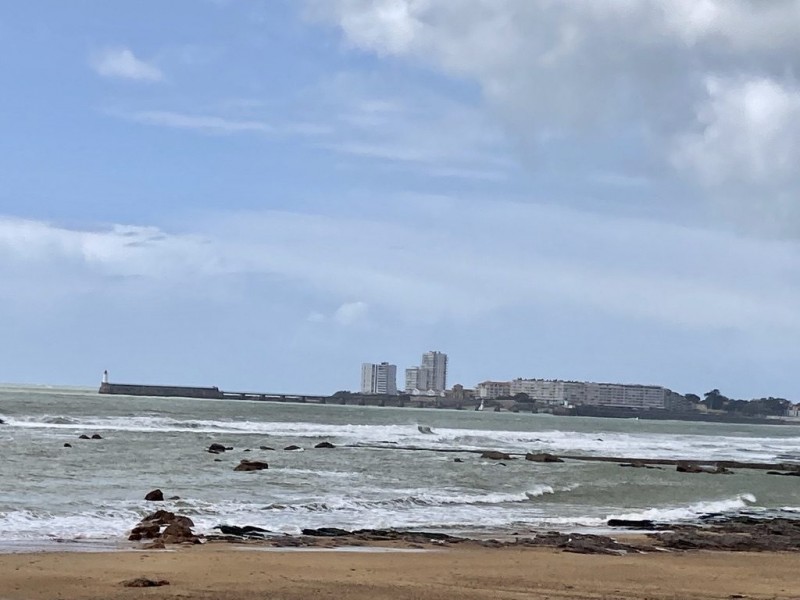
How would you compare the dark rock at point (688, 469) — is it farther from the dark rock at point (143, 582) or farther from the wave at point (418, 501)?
the dark rock at point (143, 582)

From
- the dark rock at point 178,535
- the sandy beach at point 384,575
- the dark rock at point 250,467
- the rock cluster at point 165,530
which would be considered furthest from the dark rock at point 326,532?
the dark rock at point 250,467

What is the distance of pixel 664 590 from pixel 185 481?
17.2m

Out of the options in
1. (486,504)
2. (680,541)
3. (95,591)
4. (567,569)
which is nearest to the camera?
(95,591)

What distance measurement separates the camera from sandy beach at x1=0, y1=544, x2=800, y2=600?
12.0 m

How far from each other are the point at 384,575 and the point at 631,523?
9.68m

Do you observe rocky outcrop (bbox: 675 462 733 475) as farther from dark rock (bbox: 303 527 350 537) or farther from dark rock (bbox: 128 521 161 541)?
dark rock (bbox: 128 521 161 541)

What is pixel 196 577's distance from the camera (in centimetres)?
1278

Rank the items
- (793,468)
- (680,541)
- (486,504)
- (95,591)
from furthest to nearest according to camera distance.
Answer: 1. (793,468)
2. (486,504)
3. (680,541)
4. (95,591)

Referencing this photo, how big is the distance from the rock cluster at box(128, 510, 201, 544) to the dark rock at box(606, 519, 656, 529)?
8.73 metres

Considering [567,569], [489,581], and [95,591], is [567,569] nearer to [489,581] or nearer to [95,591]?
[489,581]

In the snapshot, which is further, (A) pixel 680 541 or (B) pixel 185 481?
(B) pixel 185 481

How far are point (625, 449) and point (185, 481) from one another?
3988 centimetres

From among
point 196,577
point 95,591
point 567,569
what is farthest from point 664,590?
point 95,591

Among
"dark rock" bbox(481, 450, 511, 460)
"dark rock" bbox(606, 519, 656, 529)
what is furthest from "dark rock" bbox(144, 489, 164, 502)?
"dark rock" bbox(481, 450, 511, 460)
